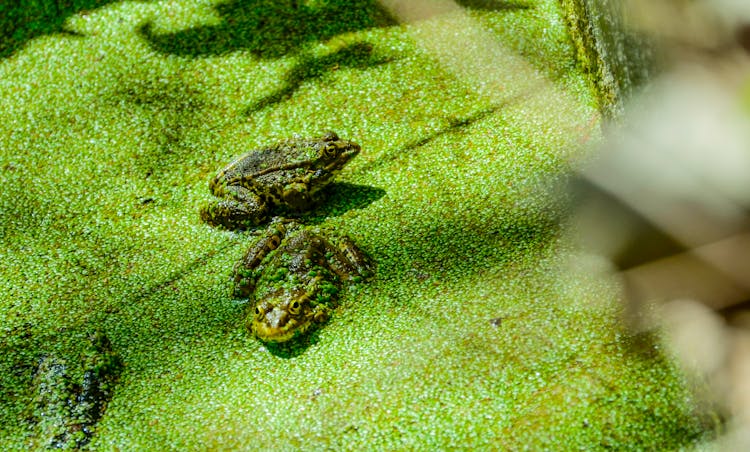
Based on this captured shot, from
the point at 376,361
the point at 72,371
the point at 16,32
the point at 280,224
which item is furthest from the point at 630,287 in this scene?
the point at 16,32

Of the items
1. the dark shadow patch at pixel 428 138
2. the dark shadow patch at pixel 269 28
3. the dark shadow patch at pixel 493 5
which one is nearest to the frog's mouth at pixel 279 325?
the dark shadow patch at pixel 428 138

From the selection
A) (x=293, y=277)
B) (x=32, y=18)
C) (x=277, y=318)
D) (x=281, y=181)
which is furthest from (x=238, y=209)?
(x=32, y=18)

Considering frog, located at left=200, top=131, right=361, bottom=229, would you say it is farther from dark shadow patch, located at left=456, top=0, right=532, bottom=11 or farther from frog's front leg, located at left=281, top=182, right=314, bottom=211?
dark shadow patch, located at left=456, top=0, right=532, bottom=11

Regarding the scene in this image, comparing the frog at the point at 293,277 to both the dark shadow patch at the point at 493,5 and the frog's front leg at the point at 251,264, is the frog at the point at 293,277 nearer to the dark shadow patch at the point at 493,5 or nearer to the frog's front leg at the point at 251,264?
the frog's front leg at the point at 251,264

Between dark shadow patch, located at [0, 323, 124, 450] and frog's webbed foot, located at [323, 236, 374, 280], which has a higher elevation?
dark shadow patch, located at [0, 323, 124, 450]

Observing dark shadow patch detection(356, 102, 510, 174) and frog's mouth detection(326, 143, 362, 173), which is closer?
frog's mouth detection(326, 143, 362, 173)

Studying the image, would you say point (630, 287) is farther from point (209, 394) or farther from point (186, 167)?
point (186, 167)

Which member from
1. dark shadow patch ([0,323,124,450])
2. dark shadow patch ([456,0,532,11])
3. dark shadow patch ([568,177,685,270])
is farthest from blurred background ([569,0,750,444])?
dark shadow patch ([0,323,124,450])

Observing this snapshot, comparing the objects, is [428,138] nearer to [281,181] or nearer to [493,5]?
[281,181]
